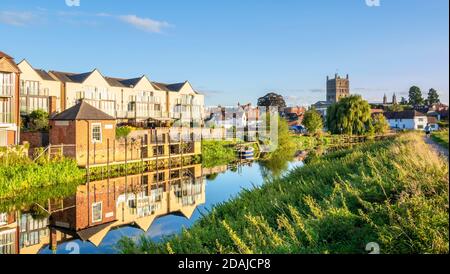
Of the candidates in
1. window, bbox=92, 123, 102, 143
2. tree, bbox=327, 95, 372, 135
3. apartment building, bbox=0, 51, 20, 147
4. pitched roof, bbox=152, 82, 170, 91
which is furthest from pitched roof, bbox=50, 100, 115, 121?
tree, bbox=327, 95, 372, 135

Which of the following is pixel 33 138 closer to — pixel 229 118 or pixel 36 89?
pixel 36 89

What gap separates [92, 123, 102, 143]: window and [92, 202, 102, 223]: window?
6.92 meters

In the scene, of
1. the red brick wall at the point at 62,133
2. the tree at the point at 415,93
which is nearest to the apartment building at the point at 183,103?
the red brick wall at the point at 62,133

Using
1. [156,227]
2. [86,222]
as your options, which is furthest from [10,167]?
[156,227]

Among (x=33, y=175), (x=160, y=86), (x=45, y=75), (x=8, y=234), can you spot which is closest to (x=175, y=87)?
(x=160, y=86)

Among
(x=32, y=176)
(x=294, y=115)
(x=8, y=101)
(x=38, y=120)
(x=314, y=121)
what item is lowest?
(x=32, y=176)

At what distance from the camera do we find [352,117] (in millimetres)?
29094

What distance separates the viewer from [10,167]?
12.6 m

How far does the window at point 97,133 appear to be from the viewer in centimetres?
1742

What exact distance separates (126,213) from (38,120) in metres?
11.1

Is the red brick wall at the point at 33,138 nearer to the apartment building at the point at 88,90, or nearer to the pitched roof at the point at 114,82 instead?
the apartment building at the point at 88,90

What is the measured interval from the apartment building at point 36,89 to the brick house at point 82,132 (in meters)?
4.05
